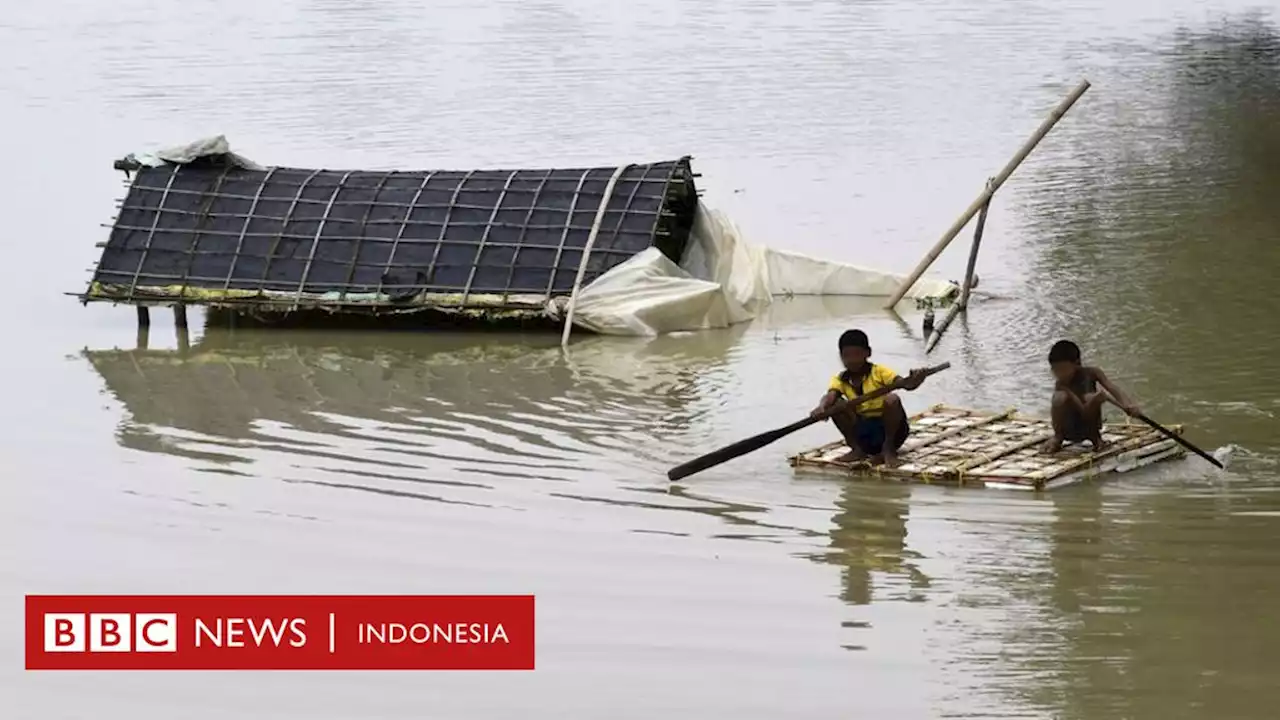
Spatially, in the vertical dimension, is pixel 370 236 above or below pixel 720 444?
above

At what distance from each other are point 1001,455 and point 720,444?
167cm

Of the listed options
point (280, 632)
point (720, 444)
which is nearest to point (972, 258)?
point (720, 444)

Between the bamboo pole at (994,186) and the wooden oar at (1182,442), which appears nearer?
the wooden oar at (1182,442)

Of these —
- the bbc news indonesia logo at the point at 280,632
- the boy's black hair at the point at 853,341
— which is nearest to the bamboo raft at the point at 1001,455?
the boy's black hair at the point at 853,341

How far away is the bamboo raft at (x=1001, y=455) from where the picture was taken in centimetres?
906

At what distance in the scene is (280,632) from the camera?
25.0 ft

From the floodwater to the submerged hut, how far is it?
349 mm

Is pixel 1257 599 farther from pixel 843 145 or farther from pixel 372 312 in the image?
pixel 843 145

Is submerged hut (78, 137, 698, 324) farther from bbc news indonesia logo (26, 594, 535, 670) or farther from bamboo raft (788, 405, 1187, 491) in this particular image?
bbc news indonesia logo (26, 594, 535, 670)

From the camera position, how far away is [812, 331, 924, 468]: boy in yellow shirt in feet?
30.5

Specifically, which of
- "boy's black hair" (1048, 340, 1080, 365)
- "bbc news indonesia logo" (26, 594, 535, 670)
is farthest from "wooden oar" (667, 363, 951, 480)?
"bbc news indonesia logo" (26, 594, 535, 670)

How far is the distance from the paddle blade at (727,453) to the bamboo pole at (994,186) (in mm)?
3890

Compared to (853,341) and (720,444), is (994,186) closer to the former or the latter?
(720,444)

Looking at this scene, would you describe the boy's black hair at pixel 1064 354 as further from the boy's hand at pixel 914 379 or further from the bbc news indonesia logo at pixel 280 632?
the bbc news indonesia logo at pixel 280 632
